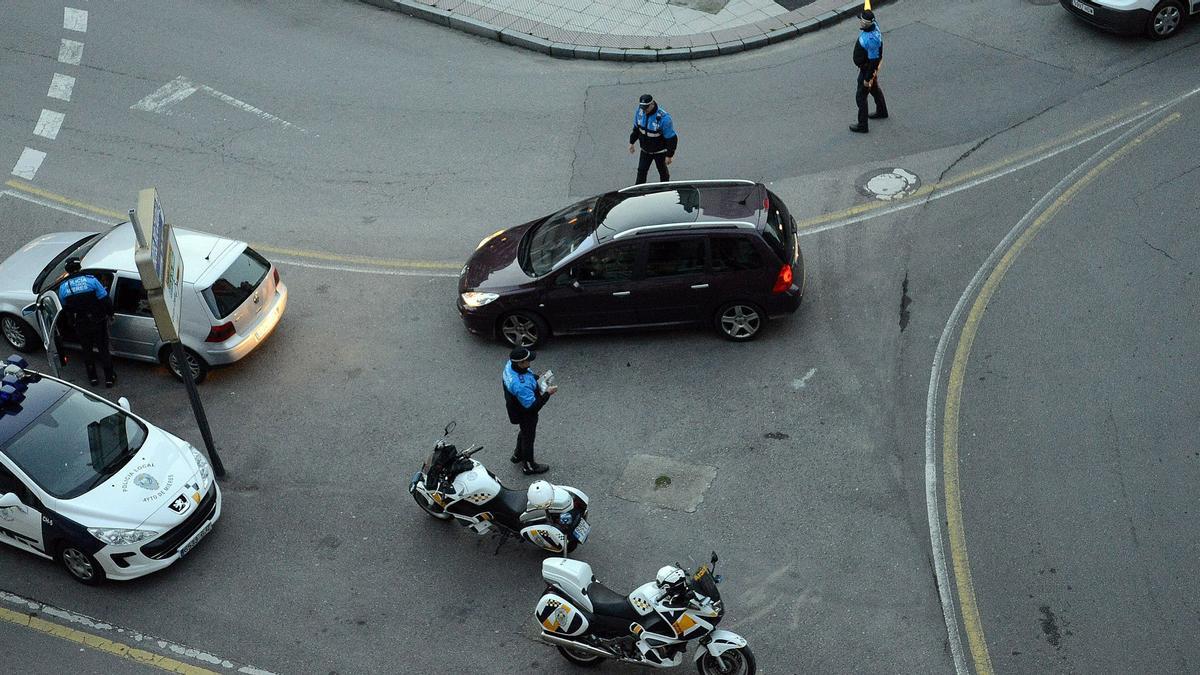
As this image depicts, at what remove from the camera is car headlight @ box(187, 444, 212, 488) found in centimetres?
1123

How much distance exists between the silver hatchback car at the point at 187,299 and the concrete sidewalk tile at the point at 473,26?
7.53 meters

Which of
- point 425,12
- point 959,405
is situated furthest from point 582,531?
point 425,12

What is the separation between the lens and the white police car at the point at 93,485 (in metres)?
10.6

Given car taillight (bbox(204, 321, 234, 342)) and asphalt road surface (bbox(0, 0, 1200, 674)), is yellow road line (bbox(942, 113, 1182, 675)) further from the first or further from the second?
car taillight (bbox(204, 321, 234, 342))

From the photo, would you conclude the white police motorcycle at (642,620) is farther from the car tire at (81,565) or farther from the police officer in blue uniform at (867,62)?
the police officer in blue uniform at (867,62)

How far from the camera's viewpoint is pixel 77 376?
13.6 metres

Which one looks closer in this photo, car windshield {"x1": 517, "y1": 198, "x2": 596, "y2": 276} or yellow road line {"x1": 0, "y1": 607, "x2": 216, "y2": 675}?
yellow road line {"x1": 0, "y1": 607, "x2": 216, "y2": 675}

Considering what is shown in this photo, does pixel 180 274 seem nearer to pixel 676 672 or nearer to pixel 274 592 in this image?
pixel 274 592

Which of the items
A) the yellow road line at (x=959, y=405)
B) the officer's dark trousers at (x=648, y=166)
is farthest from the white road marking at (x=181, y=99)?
the yellow road line at (x=959, y=405)

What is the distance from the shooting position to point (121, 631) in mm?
10469

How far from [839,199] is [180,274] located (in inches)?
335

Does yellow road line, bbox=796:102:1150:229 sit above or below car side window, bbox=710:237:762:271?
below

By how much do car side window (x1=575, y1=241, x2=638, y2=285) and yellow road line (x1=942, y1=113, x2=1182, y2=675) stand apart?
3.78 m

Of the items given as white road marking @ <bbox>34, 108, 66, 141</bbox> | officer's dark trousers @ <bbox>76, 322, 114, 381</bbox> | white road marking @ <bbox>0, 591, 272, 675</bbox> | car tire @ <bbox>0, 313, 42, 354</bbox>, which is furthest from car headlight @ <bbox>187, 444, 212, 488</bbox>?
white road marking @ <bbox>34, 108, 66, 141</bbox>
